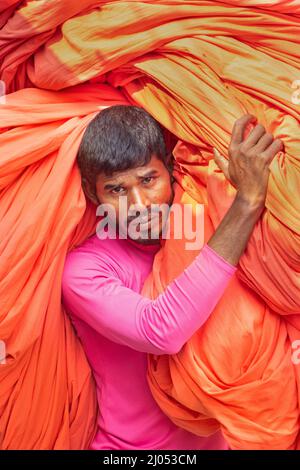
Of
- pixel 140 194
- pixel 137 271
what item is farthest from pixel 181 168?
pixel 137 271

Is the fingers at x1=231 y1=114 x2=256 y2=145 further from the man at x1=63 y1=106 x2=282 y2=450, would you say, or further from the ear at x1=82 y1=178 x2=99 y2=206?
the ear at x1=82 y1=178 x2=99 y2=206

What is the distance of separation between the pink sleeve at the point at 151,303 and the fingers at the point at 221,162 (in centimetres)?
15

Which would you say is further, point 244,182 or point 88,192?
point 88,192

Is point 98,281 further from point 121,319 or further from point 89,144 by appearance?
A: point 89,144

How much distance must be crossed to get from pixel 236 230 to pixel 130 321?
0.28m

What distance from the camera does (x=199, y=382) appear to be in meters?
1.55

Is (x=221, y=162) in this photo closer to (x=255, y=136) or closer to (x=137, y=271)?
(x=255, y=136)

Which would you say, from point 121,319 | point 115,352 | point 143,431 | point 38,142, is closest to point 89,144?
point 38,142

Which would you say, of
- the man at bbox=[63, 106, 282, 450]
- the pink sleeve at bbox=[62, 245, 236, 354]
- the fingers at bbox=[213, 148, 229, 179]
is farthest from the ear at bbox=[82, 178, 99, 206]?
the fingers at bbox=[213, 148, 229, 179]

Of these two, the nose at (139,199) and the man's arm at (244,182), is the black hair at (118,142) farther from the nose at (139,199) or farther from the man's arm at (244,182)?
the man's arm at (244,182)

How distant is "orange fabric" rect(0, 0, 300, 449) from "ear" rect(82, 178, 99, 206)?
27 mm

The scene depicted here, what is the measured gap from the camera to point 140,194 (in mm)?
1600

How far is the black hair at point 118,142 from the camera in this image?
1581 millimetres

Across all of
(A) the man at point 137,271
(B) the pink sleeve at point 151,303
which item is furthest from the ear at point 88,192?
(B) the pink sleeve at point 151,303
